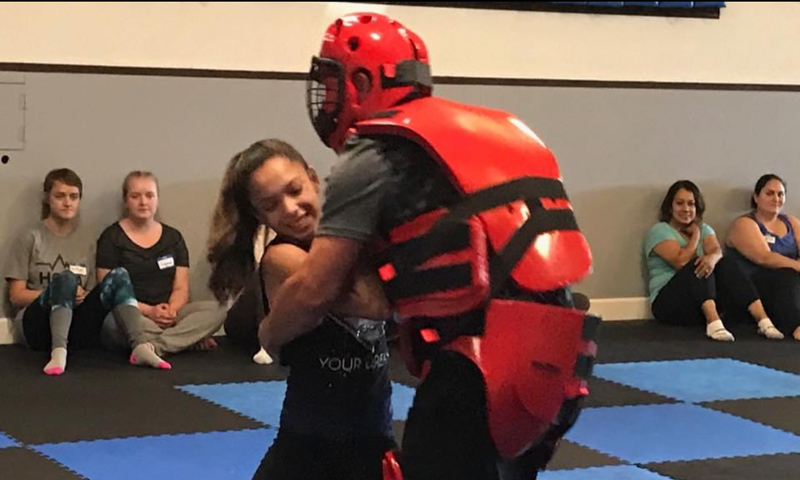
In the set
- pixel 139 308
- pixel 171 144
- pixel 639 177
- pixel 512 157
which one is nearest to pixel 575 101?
pixel 639 177

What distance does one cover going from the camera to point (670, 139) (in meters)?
9.90

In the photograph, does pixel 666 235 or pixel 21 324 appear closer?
pixel 21 324

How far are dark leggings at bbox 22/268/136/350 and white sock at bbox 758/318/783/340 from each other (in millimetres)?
4333

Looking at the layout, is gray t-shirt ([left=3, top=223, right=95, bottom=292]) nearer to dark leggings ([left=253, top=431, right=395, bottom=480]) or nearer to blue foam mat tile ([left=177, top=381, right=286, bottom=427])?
blue foam mat tile ([left=177, top=381, right=286, bottom=427])

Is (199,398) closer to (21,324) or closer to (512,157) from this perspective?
(21,324)

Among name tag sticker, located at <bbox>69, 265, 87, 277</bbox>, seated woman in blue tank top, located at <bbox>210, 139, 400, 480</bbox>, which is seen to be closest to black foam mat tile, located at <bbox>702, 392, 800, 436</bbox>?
seated woman in blue tank top, located at <bbox>210, 139, 400, 480</bbox>

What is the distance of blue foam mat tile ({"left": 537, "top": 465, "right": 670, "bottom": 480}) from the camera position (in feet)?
16.1

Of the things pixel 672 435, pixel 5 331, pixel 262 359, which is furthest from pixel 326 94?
pixel 5 331

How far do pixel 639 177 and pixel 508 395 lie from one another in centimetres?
759

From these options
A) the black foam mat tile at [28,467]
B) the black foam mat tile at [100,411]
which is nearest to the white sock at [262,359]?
the black foam mat tile at [100,411]

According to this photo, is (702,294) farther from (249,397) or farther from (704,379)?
(249,397)

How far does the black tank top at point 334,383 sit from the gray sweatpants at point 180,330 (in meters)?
4.64

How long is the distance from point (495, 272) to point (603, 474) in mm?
2763

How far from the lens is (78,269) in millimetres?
7715
